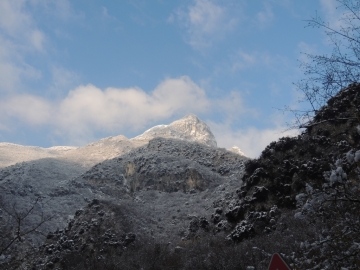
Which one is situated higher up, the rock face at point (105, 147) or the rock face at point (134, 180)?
the rock face at point (105, 147)

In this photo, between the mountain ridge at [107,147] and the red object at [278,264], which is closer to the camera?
the red object at [278,264]

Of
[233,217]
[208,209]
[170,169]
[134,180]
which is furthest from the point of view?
[134,180]

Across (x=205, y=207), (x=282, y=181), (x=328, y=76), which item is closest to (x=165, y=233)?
(x=205, y=207)

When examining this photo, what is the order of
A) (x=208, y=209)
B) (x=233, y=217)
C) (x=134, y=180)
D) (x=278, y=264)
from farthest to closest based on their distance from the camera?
(x=134, y=180), (x=208, y=209), (x=233, y=217), (x=278, y=264)

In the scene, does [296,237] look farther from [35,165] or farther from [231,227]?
[35,165]

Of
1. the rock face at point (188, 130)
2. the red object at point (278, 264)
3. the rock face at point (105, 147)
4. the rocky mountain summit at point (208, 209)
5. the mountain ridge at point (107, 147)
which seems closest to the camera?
the red object at point (278, 264)

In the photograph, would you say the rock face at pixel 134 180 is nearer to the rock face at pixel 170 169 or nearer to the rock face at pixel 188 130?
the rock face at pixel 170 169

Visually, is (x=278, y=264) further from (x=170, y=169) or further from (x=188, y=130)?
(x=188, y=130)

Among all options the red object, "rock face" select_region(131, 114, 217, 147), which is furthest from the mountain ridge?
the red object

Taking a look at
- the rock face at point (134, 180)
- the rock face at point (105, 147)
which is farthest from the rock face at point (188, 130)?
the rock face at point (134, 180)

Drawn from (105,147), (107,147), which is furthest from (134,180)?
(105,147)

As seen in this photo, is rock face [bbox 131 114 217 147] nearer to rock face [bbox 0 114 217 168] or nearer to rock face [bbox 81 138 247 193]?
rock face [bbox 0 114 217 168]

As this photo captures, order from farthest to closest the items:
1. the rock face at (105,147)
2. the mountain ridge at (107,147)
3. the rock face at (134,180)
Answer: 1. the mountain ridge at (107,147)
2. the rock face at (105,147)
3. the rock face at (134,180)

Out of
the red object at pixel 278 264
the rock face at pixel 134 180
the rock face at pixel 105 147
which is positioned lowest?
the red object at pixel 278 264
